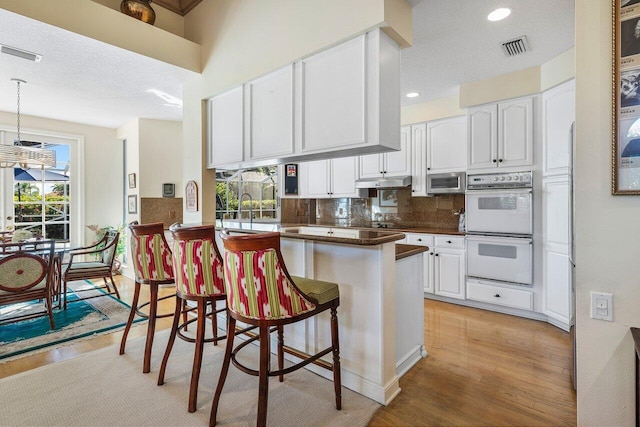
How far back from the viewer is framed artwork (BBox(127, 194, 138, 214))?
517cm

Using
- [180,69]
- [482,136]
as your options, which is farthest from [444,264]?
[180,69]

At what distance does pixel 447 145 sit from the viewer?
4.27m

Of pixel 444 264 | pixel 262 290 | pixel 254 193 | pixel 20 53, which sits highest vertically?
pixel 20 53

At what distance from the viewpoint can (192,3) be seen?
3604mm

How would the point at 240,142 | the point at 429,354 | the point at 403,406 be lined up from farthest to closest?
the point at 240,142 < the point at 429,354 < the point at 403,406

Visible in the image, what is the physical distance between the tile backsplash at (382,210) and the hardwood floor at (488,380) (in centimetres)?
178

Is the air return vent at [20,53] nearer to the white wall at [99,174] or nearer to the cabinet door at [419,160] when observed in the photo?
the white wall at [99,174]

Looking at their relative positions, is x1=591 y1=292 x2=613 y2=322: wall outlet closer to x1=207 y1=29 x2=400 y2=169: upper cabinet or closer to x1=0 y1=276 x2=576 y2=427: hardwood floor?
x1=0 y1=276 x2=576 y2=427: hardwood floor

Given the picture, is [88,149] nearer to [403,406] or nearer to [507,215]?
[403,406]

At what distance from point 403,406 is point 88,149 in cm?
625

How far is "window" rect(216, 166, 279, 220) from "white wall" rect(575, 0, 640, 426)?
15.2 feet

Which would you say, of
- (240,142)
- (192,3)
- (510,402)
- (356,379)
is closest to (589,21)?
(510,402)

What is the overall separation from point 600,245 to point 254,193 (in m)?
5.07

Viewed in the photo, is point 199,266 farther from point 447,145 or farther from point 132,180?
point 132,180
